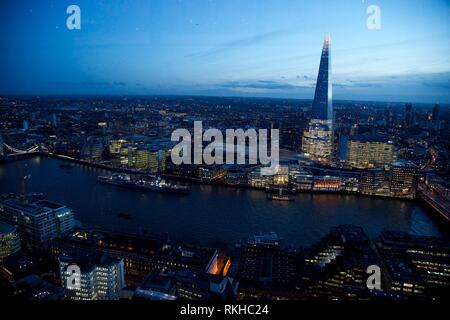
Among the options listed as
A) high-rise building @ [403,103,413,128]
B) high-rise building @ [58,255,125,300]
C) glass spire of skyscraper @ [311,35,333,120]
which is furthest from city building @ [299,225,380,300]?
high-rise building @ [403,103,413,128]

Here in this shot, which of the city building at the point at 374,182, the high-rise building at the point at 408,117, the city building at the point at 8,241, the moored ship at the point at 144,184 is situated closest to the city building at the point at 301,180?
the city building at the point at 374,182

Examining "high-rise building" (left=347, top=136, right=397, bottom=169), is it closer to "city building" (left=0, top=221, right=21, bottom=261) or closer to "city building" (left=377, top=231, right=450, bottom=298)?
"city building" (left=377, top=231, right=450, bottom=298)

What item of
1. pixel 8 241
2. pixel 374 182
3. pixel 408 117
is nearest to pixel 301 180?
pixel 374 182

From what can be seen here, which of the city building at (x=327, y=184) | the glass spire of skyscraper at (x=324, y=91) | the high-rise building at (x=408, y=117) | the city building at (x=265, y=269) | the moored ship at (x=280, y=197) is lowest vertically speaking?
the city building at (x=265, y=269)

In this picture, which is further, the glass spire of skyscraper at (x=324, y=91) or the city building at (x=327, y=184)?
the glass spire of skyscraper at (x=324, y=91)

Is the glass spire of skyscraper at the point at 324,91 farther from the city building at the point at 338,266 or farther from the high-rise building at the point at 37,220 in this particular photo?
the high-rise building at the point at 37,220

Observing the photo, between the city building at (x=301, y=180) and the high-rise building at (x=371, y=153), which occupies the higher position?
the high-rise building at (x=371, y=153)

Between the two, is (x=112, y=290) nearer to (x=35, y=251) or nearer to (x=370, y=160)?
(x=35, y=251)

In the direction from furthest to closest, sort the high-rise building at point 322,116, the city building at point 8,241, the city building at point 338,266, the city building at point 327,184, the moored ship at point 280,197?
1. the high-rise building at point 322,116
2. the city building at point 327,184
3. the moored ship at point 280,197
4. the city building at point 8,241
5. the city building at point 338,266
